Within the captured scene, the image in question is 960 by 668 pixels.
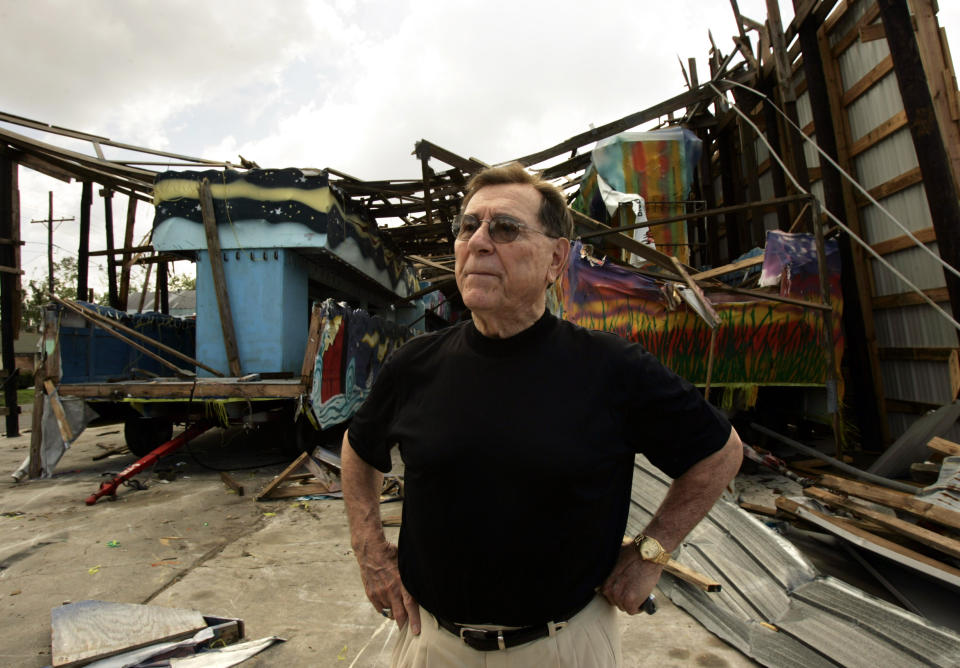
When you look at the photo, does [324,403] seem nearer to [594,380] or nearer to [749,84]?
[594,380]

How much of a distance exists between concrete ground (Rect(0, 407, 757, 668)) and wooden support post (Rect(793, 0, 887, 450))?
458cm

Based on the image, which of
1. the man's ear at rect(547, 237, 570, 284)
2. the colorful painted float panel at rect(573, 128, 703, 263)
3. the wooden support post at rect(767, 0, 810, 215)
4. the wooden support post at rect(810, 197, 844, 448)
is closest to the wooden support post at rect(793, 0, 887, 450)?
the wooden support post at rect(767, 0, 810, 215)

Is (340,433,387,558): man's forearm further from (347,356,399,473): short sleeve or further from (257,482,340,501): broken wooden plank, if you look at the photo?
(257,482,340,501): broken wooden plank

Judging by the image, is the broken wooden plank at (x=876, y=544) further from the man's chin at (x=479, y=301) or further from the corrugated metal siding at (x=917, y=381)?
the man's chin at (x=479, y=301)

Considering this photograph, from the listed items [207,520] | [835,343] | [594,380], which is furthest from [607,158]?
[594,380]

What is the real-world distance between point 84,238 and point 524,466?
496 inches

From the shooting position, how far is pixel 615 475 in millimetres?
1337

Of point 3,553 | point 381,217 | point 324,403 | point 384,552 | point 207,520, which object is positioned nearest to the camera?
Answer: point 384,552

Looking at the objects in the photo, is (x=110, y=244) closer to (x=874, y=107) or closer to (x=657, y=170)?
(x=657, y=170)

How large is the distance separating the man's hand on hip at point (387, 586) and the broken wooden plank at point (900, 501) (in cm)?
332

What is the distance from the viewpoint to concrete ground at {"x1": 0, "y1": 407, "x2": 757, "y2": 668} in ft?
9.43

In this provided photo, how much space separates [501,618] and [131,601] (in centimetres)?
326

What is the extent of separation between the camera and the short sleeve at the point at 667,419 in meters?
1.34

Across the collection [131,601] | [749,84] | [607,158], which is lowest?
[131,601]
